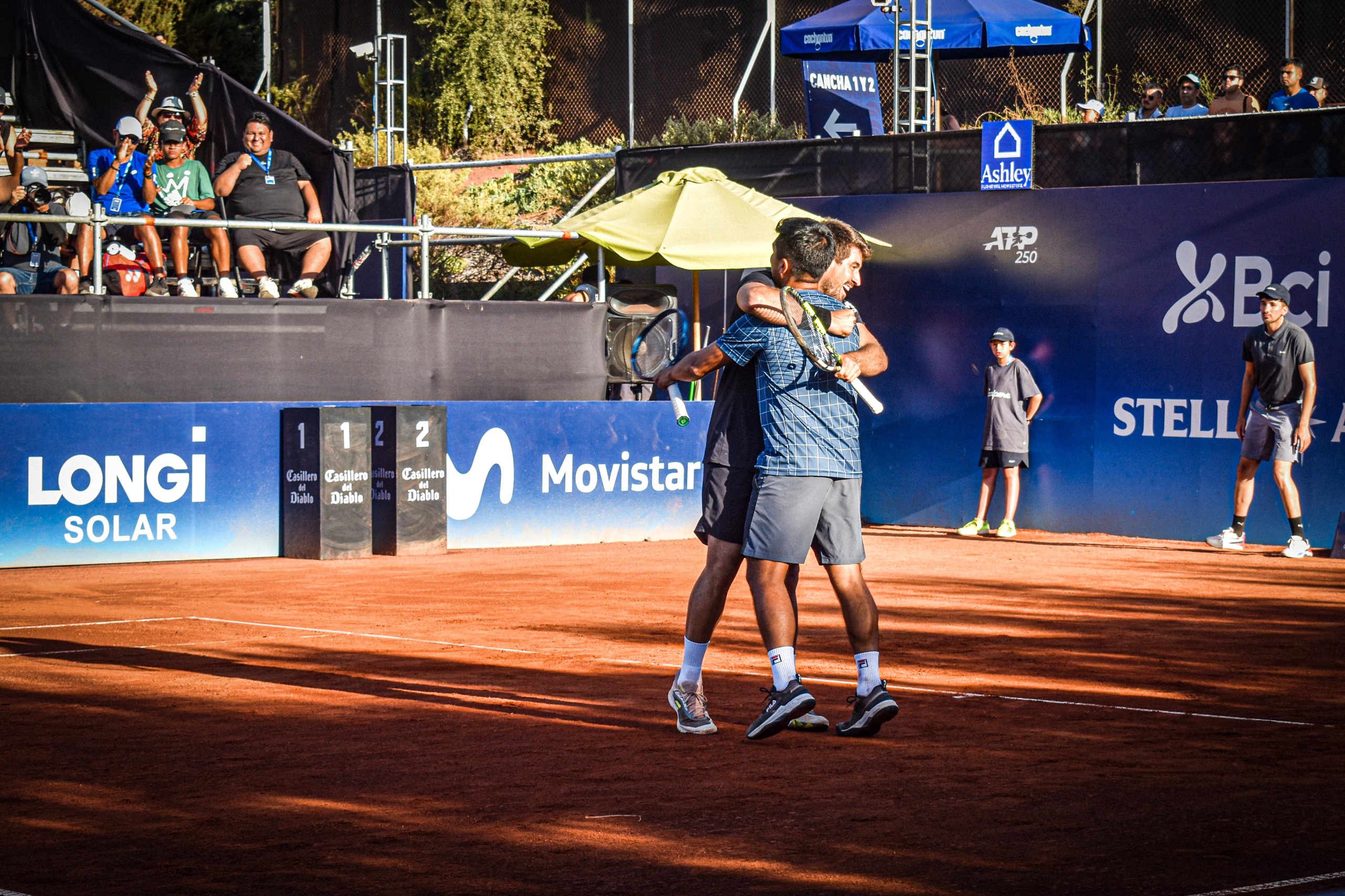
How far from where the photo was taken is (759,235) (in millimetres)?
16531

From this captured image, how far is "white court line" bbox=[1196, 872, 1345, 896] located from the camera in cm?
420

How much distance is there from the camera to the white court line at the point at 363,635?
8.72m

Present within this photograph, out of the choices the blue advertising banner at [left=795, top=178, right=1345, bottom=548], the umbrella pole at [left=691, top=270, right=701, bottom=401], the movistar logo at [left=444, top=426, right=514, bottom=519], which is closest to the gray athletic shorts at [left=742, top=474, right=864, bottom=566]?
the movistar logo at [left=444, top=426, right=514, bottom=519]

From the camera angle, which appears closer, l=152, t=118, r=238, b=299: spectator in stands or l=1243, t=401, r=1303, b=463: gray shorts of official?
l=1243, t=401, r=1303, b=463: gray shorts of official

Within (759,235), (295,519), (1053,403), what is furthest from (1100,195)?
(295,519)

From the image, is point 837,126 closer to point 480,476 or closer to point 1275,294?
point 1275,294

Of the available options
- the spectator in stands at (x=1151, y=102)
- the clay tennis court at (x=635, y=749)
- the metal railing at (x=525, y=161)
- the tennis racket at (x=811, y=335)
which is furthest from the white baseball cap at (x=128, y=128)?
the tennis racket at (x=811, y=335)

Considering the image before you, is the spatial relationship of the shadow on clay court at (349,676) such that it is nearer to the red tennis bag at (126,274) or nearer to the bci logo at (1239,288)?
the red tennis bag at (126,274)

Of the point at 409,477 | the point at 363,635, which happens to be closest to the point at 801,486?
the point at 363,635

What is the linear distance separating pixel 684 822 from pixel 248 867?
1.31 m

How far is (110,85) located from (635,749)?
13987 mm

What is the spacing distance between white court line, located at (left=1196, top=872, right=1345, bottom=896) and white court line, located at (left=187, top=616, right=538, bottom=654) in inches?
192

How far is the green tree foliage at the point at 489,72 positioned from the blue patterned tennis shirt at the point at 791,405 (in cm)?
2210

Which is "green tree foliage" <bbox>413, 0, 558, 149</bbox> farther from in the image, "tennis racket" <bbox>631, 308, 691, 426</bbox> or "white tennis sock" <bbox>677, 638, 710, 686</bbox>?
"white tennis sock" <bbox>677, 638, 710, 686</bbox>
